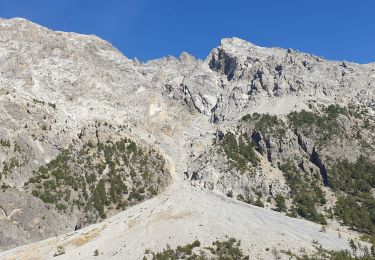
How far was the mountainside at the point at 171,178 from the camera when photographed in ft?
337

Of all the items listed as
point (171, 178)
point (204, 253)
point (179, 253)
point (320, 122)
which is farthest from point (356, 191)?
point (179, 253)

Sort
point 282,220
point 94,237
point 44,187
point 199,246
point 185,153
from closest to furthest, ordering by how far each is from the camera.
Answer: point 199,246, point 94,237, point 282,220, point 44,187, point 185,153

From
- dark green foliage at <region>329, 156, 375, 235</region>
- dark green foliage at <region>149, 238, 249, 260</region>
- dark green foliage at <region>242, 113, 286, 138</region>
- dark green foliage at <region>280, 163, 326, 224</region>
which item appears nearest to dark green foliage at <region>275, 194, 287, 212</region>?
dark green foliage at <region>280, 163, 326, 224</region>

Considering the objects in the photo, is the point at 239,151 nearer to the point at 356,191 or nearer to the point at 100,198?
the point at 356,191

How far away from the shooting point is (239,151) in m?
170

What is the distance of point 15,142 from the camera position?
149m

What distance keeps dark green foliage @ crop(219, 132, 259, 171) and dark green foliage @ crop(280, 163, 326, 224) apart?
10.8 meters

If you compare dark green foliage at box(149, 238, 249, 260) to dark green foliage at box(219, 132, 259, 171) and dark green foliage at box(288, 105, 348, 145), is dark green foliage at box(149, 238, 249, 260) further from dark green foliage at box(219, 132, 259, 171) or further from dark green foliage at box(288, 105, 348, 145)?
dark green foliage at box(288, 105, 348, 145)

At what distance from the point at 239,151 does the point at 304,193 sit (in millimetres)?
29076

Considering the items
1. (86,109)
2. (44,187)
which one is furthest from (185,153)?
(44,187)

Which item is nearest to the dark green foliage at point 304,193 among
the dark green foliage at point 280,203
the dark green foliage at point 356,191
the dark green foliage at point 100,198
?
the dark green foliage at point 280,203

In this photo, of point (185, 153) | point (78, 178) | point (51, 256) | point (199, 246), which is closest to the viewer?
point (199, 246)

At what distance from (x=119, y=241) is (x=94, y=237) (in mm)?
10075

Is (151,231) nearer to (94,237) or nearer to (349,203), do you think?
(94,237)
